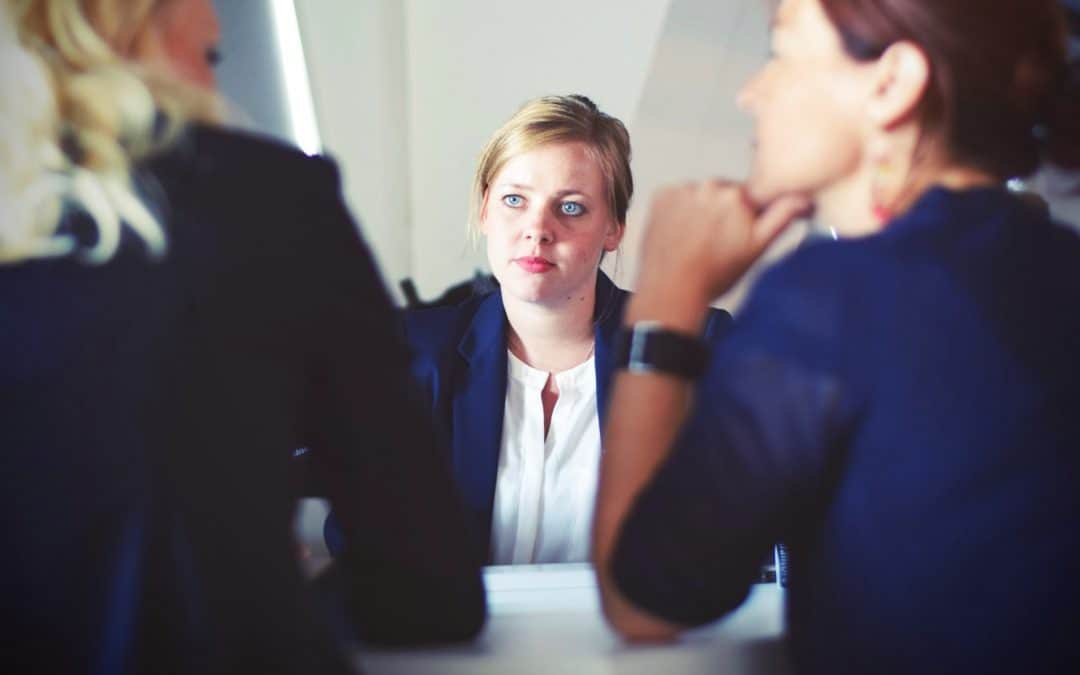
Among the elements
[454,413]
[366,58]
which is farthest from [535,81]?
[454,413]

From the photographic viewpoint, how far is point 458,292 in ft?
3.49

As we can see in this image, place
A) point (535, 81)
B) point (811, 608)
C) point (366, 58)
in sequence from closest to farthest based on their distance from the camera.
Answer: point (811, 608)
point (366, 58)
point (535, 81)

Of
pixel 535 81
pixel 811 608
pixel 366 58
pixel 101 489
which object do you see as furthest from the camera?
pixel 535 81

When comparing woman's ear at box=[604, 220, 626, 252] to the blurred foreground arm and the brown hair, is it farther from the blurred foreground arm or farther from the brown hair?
the brown hair

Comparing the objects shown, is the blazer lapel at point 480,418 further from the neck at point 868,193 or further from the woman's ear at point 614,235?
the neck at point 868,193

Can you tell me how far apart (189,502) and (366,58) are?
2.17 ft

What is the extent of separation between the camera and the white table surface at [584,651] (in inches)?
21.3

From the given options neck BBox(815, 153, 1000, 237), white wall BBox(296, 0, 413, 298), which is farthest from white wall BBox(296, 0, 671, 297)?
neck BBox(815, 153, 1000, 237)

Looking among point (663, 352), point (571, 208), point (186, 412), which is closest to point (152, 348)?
point (186, 412)

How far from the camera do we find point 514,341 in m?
1.07

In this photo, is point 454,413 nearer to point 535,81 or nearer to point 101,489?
point 535,81

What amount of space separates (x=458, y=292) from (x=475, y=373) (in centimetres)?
14

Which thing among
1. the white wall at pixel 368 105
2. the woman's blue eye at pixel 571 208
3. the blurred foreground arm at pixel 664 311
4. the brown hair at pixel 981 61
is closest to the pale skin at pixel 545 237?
the woman's blue eye at pixel 571 208

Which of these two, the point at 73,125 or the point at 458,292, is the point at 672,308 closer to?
the point at 73,125
